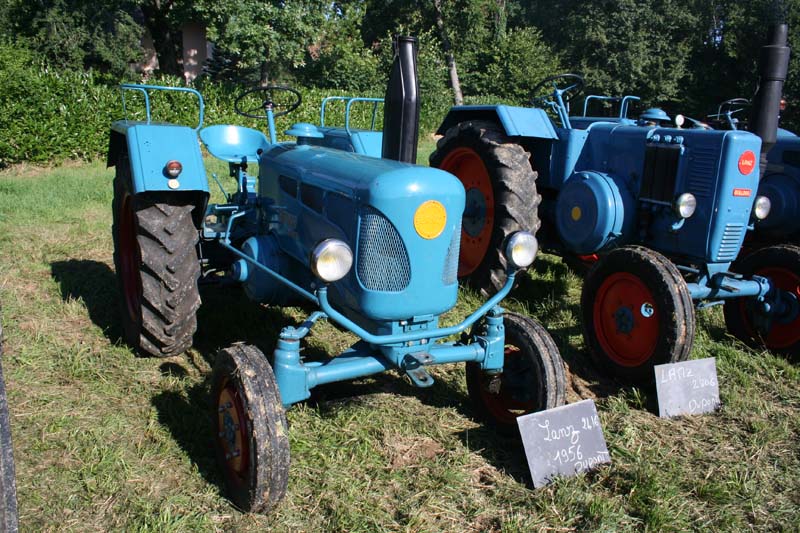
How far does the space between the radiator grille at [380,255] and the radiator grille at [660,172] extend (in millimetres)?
2313

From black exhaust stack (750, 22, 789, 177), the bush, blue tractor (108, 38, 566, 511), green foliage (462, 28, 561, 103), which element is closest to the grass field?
blue tractor (108, 38, 566, 511)

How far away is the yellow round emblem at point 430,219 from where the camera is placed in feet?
7.77

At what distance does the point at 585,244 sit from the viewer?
438cm

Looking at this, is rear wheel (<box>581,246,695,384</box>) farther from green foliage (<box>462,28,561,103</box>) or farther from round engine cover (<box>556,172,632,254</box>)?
green foliage (<box>462,28,561,103</box>)

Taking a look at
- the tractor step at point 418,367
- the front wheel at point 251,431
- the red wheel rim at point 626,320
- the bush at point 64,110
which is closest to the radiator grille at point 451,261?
the tractor step at point 418,367

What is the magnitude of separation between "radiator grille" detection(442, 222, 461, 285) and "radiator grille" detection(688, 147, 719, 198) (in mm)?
2008

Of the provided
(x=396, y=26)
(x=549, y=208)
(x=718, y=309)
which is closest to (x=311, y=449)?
(x=549, y=208)

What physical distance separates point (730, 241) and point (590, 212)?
86cm

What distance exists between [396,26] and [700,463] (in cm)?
2588

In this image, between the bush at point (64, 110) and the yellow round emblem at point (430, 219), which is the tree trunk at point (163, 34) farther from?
the yellow round emblem at point (430, 219)

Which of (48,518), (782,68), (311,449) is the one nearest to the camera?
(48,518)

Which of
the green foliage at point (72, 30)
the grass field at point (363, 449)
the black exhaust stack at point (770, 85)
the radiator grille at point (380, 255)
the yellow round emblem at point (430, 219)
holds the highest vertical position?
the green foliage at point (72, 30)

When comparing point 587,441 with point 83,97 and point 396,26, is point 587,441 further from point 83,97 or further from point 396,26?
point 396,26

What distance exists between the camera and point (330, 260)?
7.20 feet
